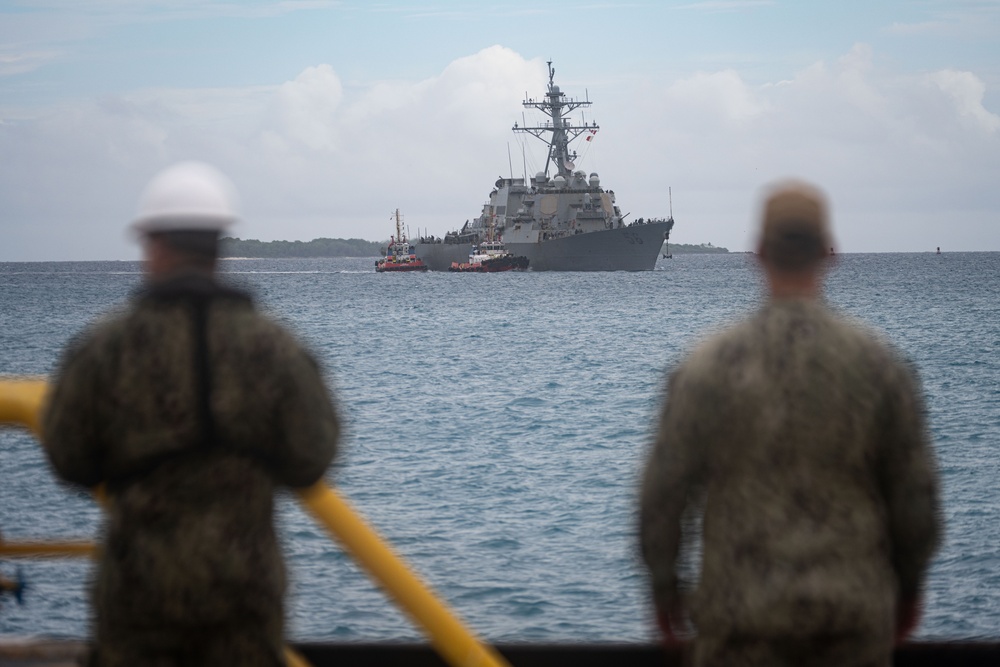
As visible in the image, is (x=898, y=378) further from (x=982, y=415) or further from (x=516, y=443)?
(x=982, y=415)

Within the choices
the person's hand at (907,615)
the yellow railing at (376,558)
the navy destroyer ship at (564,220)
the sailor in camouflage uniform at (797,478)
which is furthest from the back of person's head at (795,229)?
the navy destroyer ship at (564,220)

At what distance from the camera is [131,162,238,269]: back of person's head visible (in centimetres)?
242

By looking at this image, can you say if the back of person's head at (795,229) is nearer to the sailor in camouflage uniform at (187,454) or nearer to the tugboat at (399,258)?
the sailor in camouflage uniform at (187,454)

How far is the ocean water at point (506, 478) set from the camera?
37.0ft

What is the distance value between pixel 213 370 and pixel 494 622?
928 centimetres

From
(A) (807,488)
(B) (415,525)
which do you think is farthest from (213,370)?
(B) (415,525)

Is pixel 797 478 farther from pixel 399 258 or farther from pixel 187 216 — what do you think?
pixel 399 258

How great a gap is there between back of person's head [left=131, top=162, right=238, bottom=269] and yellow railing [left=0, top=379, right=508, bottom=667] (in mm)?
541

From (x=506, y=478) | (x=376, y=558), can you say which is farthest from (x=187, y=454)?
(x=506, y=478)

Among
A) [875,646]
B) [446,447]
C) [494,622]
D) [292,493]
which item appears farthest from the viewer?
[446,447]

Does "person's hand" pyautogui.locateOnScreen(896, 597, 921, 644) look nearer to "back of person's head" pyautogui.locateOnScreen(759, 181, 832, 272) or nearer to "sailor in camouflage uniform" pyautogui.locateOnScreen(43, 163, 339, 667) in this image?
"back of person's head" pyautogui.locateOnScreen(759, 181, 832, 272)

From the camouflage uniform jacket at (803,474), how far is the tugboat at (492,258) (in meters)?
108

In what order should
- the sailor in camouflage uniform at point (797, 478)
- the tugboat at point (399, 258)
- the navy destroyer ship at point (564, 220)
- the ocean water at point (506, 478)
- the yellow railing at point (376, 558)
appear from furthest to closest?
the tugboat at point (399, 258) < the navy destroyer ship at point (564, 220) < the ocean water at point (506, 478) < the yellow railing at point (376, 558) < the sailor in camouflage uniform at point (797, 478)

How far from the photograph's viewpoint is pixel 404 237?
137750 mm
